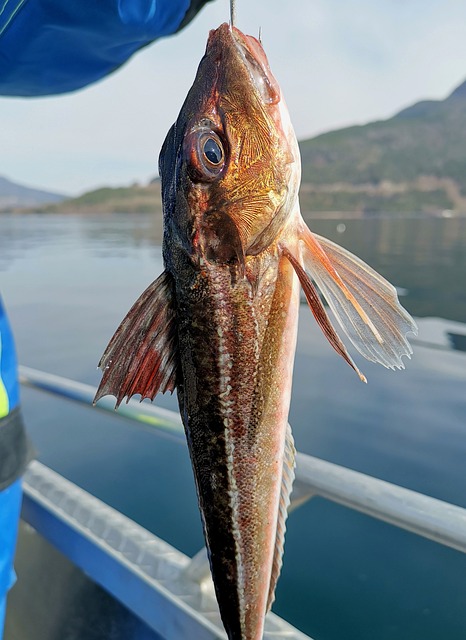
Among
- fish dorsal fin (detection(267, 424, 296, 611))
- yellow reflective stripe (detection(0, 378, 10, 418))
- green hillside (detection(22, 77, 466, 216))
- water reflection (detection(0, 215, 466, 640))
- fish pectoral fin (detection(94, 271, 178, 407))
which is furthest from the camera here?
green hillside (detection(22, 77, 466, 216))

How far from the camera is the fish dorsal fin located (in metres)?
1.41

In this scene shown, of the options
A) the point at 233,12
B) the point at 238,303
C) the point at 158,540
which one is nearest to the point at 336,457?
the point at 158,540

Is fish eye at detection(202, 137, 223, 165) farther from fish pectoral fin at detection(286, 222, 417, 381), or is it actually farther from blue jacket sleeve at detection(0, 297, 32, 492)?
blue jacket sleeve at detection(0, 297, 32, 492)

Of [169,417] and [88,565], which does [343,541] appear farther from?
[169,417]

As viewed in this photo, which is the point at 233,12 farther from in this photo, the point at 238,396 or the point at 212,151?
the point at 238,396

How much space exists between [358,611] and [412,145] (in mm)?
124764

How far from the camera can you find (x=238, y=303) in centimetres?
134

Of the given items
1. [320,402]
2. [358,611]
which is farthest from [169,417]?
[320,402]

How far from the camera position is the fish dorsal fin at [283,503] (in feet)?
4.63

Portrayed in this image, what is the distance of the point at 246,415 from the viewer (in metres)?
1.34

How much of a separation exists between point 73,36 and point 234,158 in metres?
0.97

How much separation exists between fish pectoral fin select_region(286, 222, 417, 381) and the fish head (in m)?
0.13

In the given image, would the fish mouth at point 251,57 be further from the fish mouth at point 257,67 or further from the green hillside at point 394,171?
the green hillside at point 394,171

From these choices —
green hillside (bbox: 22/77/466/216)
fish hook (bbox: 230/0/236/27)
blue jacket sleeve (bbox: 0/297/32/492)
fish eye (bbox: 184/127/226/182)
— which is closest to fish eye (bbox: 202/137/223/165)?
fish eye (bbox: 184/127/226/182)
